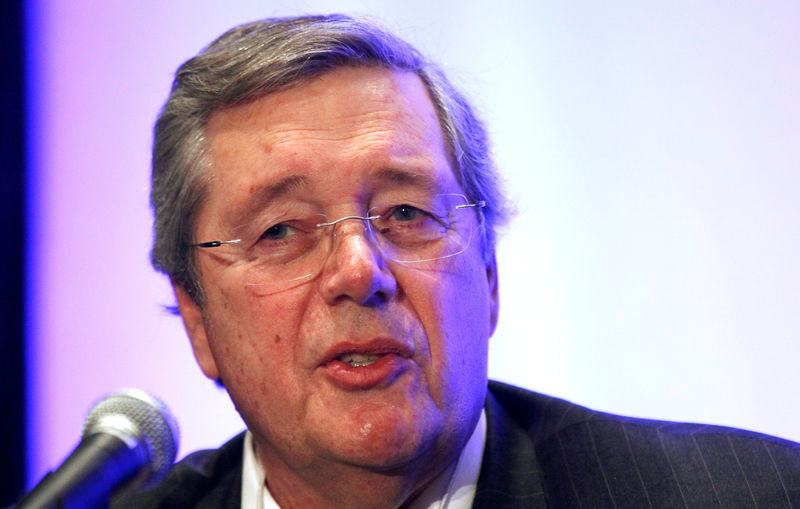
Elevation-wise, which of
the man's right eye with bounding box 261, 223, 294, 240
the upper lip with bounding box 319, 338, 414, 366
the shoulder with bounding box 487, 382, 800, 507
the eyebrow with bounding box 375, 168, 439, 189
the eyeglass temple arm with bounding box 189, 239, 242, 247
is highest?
the eyebrow with bounding box 375, 168, 439, 189

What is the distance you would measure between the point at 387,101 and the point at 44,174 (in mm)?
1779

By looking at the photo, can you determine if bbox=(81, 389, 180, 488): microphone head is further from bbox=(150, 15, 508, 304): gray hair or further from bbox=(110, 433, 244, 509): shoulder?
bbox=(110, 433, 244, 509): shoulder

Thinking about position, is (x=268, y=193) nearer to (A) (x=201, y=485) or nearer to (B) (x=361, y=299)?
(B) (x=361, y=299)

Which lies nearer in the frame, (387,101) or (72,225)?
(387,101)

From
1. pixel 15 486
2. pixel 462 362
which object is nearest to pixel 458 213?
pixel 462 362

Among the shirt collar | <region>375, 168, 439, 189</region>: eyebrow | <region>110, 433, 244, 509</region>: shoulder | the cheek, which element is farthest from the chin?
<region>110, 433, 244, 509</region>: shoulder

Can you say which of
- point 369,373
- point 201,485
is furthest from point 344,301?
point 201,485

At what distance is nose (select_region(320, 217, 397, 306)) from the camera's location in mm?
1625

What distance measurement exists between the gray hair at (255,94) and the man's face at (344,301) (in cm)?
4

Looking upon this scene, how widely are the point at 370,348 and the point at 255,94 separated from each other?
25.6 inches

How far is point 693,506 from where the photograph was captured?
1.68m

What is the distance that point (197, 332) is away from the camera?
204cm

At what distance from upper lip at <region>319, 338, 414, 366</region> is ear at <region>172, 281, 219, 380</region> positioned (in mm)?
468

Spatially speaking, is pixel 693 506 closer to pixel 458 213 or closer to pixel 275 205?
pixel 458 213
